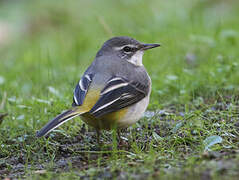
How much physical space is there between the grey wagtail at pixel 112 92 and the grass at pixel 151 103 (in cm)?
35

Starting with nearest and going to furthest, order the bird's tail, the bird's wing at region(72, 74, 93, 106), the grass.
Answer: the grass
the bird's tail
the bird's wing at region(72, 74, 93, 106)

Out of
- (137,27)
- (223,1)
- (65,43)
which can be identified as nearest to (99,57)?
(137,27)

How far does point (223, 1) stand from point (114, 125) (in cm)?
998

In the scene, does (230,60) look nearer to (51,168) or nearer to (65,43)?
(51,168)

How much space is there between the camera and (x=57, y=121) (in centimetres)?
445

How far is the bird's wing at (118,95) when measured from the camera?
4.65m

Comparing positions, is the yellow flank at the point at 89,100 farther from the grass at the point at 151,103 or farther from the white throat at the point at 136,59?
the white throat at the point at 136,59

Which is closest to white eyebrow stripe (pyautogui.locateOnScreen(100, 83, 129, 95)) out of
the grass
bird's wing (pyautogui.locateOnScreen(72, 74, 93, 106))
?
bird's wing (pyautogui.locateOnScreen(72, 74, 93, 106))

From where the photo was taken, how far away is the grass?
428 cm

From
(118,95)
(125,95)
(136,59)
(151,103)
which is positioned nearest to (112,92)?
(118,95)

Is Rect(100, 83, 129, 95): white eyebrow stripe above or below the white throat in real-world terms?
below

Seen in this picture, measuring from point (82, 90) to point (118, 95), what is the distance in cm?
45

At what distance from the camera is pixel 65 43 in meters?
11.4

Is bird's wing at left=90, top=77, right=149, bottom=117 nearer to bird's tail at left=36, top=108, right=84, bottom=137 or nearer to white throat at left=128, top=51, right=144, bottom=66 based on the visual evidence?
bird's tail at left=36, top=108, right=84, bottom=137
